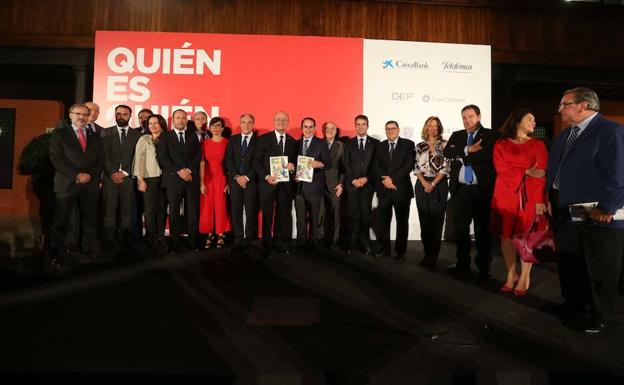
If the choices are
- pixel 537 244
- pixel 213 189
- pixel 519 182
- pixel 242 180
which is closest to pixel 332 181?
pixel 242 180

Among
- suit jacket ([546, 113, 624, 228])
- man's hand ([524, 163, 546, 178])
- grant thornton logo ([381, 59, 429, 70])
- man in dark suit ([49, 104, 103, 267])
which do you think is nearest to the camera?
suit jacket ([546, 113, 624, 228])

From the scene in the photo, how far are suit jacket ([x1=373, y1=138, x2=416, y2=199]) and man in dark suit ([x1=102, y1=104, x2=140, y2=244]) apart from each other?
2.88m

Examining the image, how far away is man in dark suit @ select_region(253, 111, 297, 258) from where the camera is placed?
4.82m

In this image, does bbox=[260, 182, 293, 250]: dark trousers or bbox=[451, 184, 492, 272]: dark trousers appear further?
bbox=[260, 182, 293, 250]: dark trousers

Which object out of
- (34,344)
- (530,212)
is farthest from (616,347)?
(34,344)

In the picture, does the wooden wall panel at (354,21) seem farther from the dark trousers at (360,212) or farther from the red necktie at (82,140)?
the dark trousers at (360,212)

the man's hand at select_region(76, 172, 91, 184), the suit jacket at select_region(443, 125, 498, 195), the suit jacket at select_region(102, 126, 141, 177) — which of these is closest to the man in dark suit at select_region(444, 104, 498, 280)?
the suit jacket at select_region(443, 125, 498, 195)

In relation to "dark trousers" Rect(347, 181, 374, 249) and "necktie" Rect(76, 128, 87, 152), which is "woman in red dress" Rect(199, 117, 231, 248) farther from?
"dark trousers" Rect(347, 181, 374, 249)

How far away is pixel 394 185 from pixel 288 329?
8.48ft

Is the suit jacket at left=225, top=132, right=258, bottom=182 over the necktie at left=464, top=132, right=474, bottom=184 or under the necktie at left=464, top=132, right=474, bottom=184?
over

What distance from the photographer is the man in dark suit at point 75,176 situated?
415 cm

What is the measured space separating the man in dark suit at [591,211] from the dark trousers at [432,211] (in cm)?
157

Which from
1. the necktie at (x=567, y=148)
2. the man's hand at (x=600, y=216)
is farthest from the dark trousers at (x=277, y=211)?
the man's hand at (x=600, y=216)

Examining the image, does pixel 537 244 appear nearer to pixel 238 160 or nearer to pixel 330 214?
pixel 330 214
